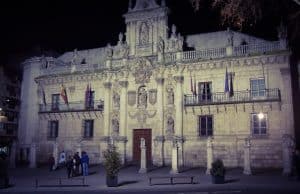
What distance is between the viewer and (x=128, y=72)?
116ft

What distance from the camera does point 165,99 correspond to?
33500 mm

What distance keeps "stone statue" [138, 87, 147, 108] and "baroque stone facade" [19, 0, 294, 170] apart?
0.10 meters

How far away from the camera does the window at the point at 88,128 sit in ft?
120

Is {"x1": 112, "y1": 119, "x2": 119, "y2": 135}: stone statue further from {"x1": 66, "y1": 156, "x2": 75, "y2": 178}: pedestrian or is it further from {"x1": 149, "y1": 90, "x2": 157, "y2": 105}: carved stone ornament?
{"x1": 66, "y1": 156, "x2": 75, "y2": 178}: pedestrian

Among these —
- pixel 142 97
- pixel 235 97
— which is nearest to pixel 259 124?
pixel 235 97

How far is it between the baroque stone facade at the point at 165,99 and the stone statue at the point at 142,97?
0.10 meters

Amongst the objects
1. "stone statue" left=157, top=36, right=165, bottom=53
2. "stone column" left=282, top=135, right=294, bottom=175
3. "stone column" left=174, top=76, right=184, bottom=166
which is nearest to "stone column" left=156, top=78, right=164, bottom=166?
"stone column" left=174, top=76, right=184, bottom=166

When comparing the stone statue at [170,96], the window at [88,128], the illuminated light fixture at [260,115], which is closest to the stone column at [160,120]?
the stone statue at [170,96]

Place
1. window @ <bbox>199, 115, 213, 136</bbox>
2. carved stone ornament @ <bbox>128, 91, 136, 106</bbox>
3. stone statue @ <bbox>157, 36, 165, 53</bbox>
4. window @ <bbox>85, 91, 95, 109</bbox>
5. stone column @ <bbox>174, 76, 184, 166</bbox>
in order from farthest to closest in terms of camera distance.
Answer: window @ <bbox>85, 91, 95, 109</bbox>, carved stone ornament @ <bbox>128, 91, 136, 106</bbox>, stone statue @ <bbox>157, 36, 165, 53</bbox>, stone column @ <bbox>174, 76, 184, 166</bbox>, window @ <bbox>199, 115, 213, 136</bbox>

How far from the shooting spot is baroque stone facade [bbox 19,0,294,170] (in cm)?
2981

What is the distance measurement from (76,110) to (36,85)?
289 inches

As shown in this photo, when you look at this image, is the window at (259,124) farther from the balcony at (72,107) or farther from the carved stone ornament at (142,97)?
the balcony at (72,107)

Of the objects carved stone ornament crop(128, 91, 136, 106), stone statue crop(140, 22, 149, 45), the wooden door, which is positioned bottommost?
the wooden door

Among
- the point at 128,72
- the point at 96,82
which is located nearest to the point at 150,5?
the point at 128,72
